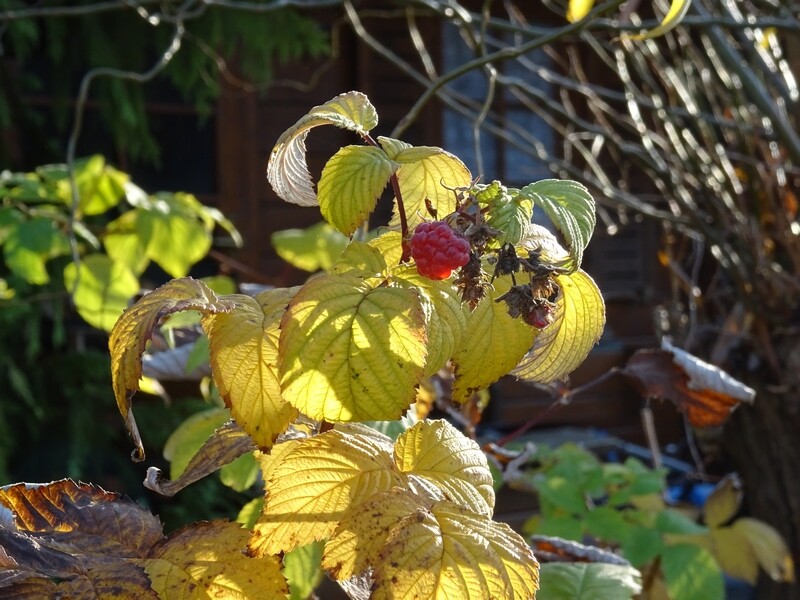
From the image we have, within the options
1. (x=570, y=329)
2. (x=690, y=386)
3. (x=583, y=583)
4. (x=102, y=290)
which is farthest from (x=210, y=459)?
(x=102, y=290)

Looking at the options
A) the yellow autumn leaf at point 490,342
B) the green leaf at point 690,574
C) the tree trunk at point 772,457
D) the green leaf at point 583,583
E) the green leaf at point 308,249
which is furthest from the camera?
the tree trunk at point 772,457

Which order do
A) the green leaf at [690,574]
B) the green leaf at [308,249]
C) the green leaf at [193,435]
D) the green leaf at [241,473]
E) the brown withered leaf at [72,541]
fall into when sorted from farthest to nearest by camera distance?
1. the green leaf at [308,249]
2. the green leaf at [690,574]
3. the green leaf at [193,435]
4. the green leaf at [241,473]
5. the brown withered leaf at [72,541]

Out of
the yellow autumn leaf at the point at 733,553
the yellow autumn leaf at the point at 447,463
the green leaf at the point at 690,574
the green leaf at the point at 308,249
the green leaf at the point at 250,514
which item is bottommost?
the yellow autumn leaf at the point at 733,553

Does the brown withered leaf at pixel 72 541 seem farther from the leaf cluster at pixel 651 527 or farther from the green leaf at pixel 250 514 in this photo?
the leaf cluster at pixel 651 527

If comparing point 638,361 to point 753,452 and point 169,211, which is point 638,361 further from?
point 753,452

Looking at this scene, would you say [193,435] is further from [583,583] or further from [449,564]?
[449,564]

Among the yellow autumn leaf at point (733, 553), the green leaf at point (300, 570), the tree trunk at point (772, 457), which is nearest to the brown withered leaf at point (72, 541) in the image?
the green leaf at point (300, 570)

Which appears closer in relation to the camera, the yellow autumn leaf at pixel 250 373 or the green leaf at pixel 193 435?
the yellow autumn leaf at pixel 250 373

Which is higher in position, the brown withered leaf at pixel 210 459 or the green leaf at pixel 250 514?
the brown withered leaf at pixel 210 459
